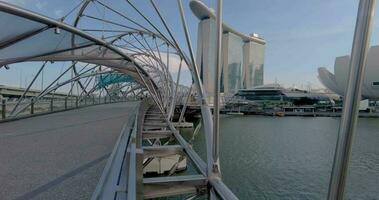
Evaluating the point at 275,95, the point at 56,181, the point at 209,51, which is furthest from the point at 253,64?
the point at 56,181

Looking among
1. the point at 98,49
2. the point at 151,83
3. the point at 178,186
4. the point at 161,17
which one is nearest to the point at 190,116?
the point at 151,83

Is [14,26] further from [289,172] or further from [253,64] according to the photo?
[253,64]

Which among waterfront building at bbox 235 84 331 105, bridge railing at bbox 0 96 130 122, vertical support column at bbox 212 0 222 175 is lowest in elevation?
waterfront building at bbox 235 84 331 105

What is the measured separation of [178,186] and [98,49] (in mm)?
17134

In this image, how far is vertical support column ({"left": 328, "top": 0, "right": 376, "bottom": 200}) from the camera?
181cm

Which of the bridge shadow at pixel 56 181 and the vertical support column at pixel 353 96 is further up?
the vertical support column at pixel 353 96

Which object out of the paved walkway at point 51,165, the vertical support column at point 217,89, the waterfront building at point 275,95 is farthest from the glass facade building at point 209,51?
the waterfront building at point 275,95

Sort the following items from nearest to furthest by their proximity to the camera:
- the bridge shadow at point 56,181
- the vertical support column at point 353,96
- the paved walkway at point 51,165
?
1. the vertical support column at point 353,96
2. the bridge shadow at point 56,181
3. the paved walkway at point 51,165

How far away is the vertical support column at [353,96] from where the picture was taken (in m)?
1.81

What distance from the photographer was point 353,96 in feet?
6.01

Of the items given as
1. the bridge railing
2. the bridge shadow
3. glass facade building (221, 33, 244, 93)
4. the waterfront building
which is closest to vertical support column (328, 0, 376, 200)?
the bridge shadow

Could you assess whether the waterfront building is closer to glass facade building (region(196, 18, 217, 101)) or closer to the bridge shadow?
glass facade building (region(196, 18, 217, 101))

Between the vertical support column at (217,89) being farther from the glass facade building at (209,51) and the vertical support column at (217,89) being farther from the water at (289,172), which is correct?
the water at (289,172)

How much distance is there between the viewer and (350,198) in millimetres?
12156
